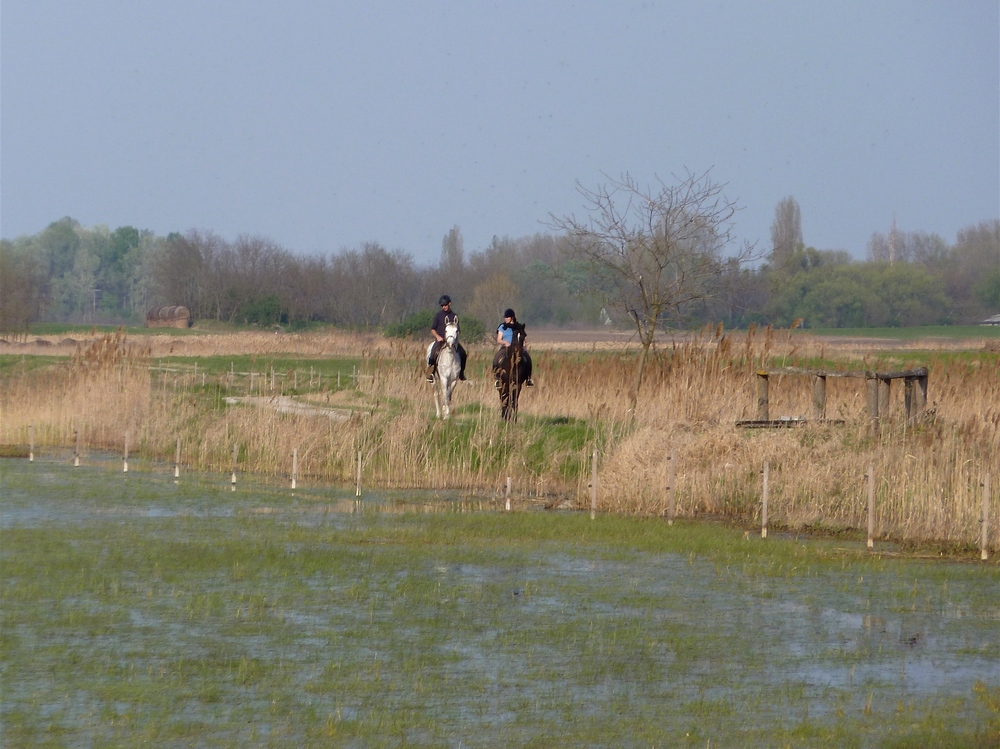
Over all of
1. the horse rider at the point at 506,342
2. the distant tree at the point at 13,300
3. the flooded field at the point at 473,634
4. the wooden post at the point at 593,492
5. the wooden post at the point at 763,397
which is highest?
the distant tree at the point at 13,300

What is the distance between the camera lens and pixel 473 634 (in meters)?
9.95

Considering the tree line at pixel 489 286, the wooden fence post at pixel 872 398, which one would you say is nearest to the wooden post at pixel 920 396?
the wooden fence post at pixel 872 398

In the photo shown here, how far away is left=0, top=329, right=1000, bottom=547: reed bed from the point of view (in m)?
15.6

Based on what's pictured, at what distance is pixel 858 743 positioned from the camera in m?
7.59

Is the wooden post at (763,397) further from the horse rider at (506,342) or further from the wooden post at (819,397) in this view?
the horse rider at (506,342)

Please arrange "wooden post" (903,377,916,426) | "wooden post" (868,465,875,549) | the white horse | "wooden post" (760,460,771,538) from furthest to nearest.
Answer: the white horse, "wooden post" (903,377,916,426), "wooden post" (760,460,771,538), "wooden post" (868,465,875,549)

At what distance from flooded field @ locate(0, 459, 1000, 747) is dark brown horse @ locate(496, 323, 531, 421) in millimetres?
5463

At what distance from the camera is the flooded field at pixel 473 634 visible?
778 centimetres

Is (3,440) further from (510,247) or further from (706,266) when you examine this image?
(510,247)

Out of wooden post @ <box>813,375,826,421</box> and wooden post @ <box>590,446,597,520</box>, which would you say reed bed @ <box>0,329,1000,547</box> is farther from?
wooden post @ <box>813,375,826,421</box>

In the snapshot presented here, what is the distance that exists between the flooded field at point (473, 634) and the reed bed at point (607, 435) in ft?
4.13

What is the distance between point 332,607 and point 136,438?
1302cm

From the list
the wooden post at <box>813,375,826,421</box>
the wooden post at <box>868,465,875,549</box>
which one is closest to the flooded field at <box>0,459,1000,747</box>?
the wooden post at <box>868,465,875,549</box>

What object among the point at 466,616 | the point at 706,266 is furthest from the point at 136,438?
the point at 466,616
